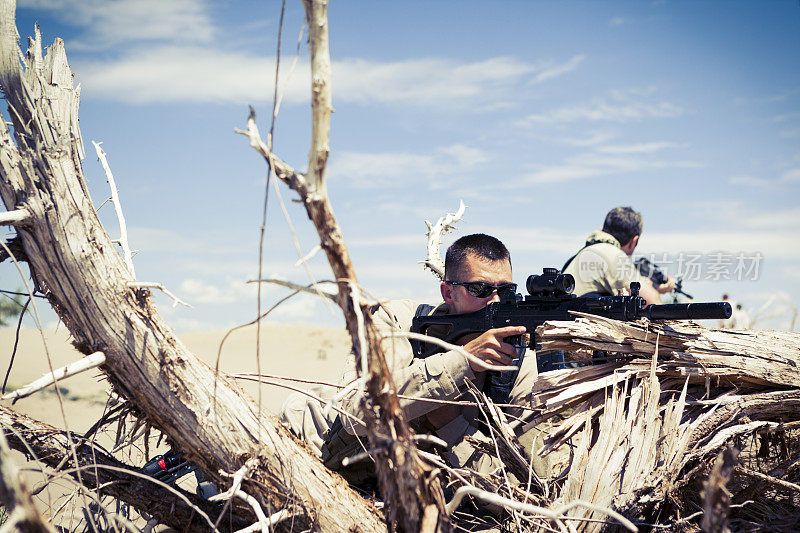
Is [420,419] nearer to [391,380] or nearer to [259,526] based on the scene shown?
[259,526]

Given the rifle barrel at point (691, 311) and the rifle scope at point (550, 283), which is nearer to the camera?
the rifle barrel at point (691, 311)

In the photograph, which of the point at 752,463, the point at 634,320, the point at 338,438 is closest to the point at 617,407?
the point at 634,320

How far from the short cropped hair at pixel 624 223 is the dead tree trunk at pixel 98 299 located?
5.66 meters

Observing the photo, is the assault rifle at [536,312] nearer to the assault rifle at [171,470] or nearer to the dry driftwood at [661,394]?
the dry driftwood at [661,394]

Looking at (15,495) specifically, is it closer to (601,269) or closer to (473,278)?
(473,278)

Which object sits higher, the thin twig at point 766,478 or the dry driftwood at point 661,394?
the dry driftwood at point 661,394

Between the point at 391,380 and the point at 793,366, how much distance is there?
235 centimetres

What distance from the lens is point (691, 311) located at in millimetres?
2584

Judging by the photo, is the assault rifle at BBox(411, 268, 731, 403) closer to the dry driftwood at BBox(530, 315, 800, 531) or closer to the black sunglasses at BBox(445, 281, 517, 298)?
the dry driftwood at BBox(530, 315, 800, 531)

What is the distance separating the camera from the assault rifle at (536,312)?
2.65 meters

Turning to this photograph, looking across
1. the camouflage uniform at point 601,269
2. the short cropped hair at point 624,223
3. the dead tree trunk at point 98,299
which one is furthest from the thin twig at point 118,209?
the short cropped hair at point 624,223

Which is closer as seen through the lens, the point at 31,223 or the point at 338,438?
the point at 31,223

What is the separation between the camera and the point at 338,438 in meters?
3.01

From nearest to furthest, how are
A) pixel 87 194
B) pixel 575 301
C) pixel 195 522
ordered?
pixel 87 194
pixel 195 522
pixel 575 301
